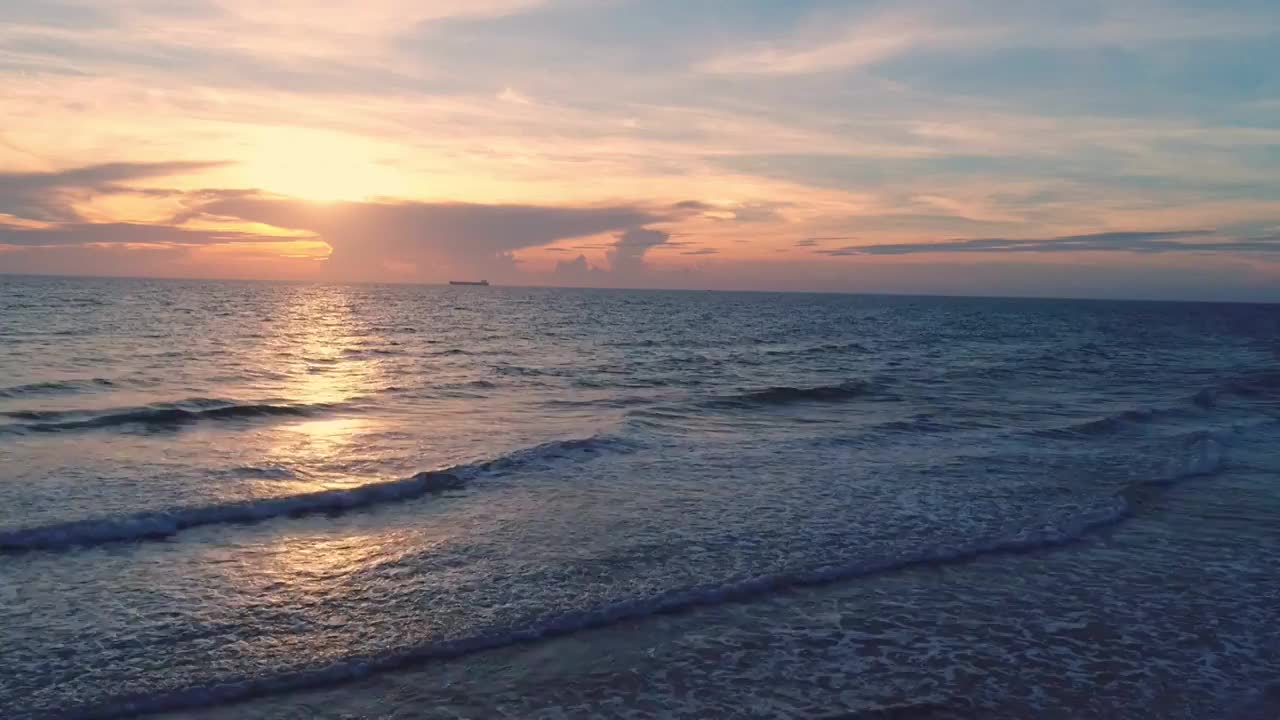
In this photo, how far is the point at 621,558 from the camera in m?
11.4

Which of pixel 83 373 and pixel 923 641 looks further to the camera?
pixel 83 373

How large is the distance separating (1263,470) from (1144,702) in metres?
13.8

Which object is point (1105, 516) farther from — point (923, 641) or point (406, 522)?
point (406, 522)

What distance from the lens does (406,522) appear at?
43.0 ft

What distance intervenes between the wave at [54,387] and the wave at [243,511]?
14.9 meters

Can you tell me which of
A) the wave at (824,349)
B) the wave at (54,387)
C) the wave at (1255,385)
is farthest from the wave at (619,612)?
the wave at (824,349)

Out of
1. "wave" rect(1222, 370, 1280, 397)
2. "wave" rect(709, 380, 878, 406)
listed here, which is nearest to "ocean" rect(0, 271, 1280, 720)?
"wave" rect(709, 380, 878, 406)

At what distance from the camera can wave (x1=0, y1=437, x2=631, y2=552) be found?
1160 centimetres

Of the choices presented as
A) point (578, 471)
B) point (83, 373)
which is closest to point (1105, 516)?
point (578, 471)

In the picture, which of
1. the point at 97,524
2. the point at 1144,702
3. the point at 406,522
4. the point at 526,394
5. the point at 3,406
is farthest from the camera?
the point at 526,394

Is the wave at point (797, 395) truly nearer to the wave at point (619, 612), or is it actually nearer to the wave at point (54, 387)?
the wave at point (619, 612)

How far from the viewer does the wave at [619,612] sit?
7.48m

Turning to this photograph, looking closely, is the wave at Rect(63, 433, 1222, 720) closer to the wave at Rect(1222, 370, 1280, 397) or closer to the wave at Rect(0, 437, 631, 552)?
the wave at Rect(0, 437, 631, 552)

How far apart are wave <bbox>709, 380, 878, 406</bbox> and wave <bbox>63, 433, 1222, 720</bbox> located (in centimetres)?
1416
